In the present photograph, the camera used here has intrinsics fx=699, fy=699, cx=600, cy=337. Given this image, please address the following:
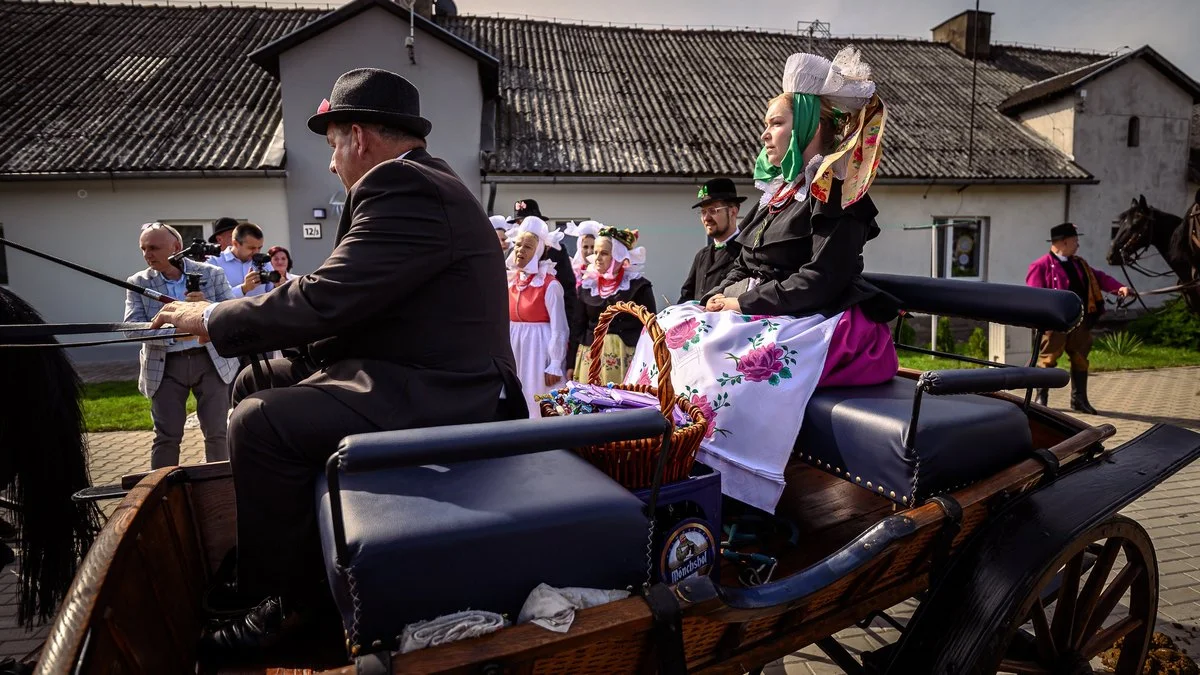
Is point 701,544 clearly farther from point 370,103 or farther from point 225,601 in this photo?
point 370,103

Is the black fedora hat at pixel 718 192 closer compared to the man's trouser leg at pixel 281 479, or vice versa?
the man's trouser leg at pixel 281 479

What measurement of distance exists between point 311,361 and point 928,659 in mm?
1871

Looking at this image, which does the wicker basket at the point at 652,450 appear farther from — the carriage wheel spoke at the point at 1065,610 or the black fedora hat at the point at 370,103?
the carriage wheel spoke at the point at 1065,610

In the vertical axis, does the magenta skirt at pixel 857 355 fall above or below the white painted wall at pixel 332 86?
below

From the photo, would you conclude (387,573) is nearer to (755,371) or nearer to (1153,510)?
(755,371)

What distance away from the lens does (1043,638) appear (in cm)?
209

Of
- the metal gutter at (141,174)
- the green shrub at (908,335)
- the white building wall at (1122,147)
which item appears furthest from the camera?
the white building wall at (1122,147)

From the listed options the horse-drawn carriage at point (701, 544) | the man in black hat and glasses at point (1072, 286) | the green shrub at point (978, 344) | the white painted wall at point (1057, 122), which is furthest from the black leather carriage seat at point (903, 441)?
the white painted wall at point (1057, 122)

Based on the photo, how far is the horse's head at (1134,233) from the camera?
8617 millimetres

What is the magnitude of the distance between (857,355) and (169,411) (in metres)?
4.15

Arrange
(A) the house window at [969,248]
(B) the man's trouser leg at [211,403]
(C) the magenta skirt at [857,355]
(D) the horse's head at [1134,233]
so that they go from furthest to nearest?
(A) the house window at [969,248]
(D) the horse's head at [1134,233]
(B) the man's trouser leg at [211,403]
(C) the magenta skirt at [857,355]

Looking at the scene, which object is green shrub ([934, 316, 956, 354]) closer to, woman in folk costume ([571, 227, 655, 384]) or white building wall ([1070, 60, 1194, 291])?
white building wall ([1070, 60, 1194, 291])

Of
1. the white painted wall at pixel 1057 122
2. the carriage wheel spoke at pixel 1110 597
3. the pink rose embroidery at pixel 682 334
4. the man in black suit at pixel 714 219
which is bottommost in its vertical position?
the carriage wheel spoke at pixel 1110 597

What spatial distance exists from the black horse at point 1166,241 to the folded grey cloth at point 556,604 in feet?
30.4
